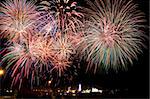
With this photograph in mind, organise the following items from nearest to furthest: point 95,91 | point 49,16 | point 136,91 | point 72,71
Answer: point 49,16
point 72,71
point 136,91
point 95,91

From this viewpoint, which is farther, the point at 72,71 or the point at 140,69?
the point at 140,69

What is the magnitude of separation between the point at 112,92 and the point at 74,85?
221 inches

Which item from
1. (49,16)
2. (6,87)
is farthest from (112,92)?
(49,16)

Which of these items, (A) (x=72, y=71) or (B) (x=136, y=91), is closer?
(A) (x=72, y=71)

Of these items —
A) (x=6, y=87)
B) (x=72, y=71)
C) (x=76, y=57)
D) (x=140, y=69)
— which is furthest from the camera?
(x=6, y=87)

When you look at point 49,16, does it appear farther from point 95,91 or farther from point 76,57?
point 95,91

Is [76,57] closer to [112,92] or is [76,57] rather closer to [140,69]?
[140,69]

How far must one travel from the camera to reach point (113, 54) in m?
16.4

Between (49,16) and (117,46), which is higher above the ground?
(49,16)

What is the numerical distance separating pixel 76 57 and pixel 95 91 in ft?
91.8

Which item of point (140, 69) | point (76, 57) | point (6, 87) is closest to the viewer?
point (76, 57)

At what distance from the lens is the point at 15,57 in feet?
55.6

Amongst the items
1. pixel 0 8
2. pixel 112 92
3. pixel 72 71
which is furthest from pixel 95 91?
pixel 0 8

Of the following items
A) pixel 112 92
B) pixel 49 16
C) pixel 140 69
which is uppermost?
pixel 49 16
